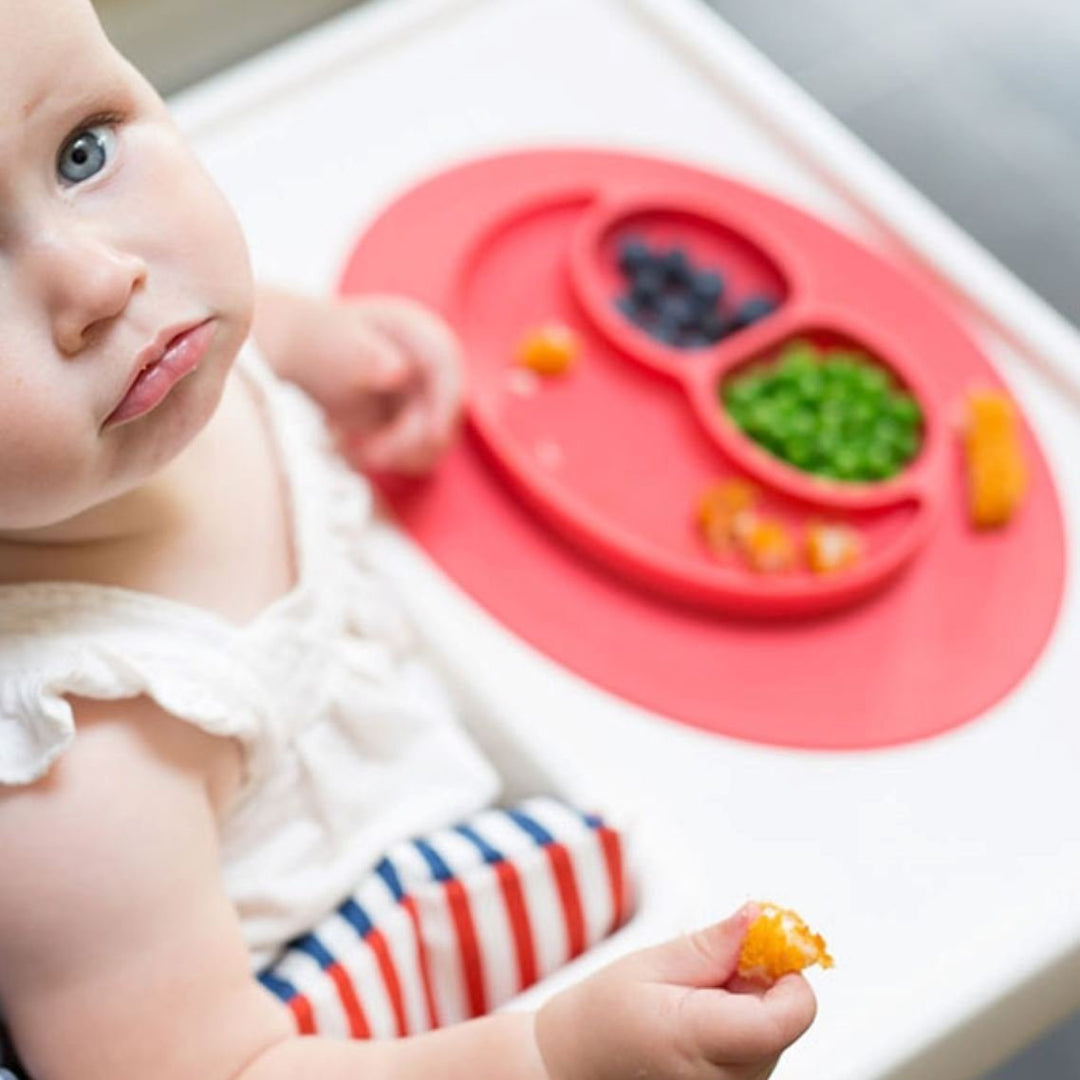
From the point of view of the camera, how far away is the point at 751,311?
70 centimetres

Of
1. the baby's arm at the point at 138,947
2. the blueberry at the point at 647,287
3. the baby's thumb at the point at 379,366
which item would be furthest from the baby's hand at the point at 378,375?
the baby's arm at the point at 138,947

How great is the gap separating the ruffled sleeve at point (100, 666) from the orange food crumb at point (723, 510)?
0.22 meters

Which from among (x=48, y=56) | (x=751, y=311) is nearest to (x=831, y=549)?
(x=751, y=311)

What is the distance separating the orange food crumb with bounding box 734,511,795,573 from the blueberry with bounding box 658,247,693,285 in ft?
0.42

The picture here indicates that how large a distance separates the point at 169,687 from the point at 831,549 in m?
0.27

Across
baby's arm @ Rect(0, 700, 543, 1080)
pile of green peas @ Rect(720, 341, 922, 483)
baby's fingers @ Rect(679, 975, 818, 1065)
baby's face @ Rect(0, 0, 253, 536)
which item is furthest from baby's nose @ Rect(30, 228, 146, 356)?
pile of green peas @ Rect(720, 341, 922, 483)

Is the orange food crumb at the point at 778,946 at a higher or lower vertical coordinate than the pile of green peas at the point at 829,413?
lower

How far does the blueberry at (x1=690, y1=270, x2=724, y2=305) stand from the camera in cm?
71

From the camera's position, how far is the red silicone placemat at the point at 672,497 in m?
0.60

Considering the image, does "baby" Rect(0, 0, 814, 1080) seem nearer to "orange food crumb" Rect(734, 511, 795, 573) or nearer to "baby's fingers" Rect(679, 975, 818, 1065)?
"baby's fingers" Rect(679, 975, 818, 1065)

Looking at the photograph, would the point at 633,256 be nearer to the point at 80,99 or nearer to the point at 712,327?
the point at 712,327

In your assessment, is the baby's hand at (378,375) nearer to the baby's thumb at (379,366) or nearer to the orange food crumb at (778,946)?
the baby's thumb at (379,366)

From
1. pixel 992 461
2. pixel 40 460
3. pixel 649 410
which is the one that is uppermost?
pixel 40 460

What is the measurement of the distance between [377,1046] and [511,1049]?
41mm
